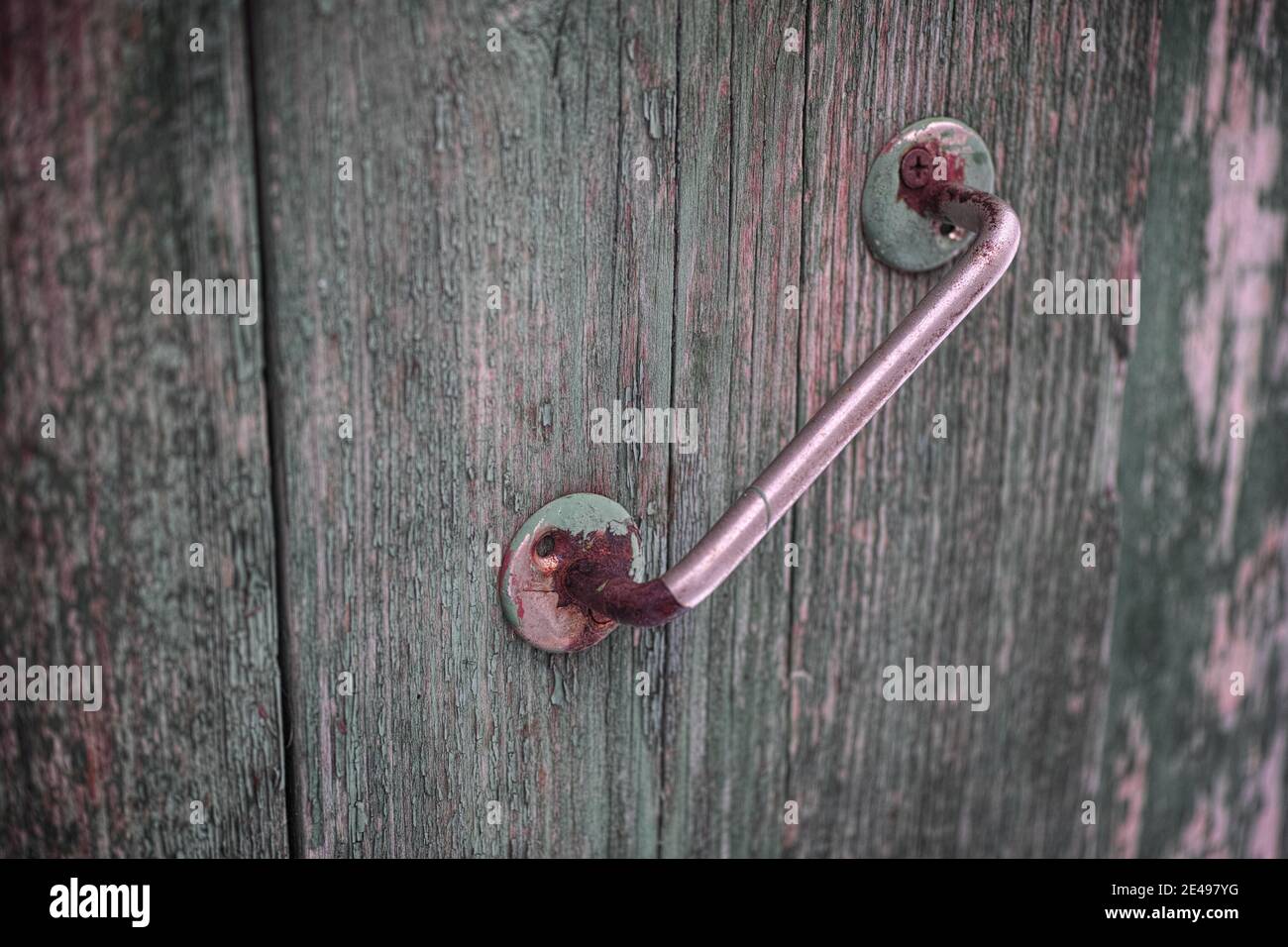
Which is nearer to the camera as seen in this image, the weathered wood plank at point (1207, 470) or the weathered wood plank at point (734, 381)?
the weathered wood plank at point (734, 381)

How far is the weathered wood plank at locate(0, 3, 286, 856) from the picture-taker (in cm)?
42

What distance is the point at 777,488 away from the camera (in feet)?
1.38

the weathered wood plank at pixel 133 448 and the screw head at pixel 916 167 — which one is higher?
the screw head at pixel 916 167

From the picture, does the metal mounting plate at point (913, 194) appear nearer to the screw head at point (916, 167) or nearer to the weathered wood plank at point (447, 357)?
the screw head at point (916, 167)

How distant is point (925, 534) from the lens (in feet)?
1.98

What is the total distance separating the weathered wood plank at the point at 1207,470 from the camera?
62 cm

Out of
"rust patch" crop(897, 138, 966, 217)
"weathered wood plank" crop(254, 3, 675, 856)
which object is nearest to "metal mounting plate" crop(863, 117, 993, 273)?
"rust patch" crop(897, 138, 966, 217)

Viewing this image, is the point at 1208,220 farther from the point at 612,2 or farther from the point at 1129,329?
the point at 612,2

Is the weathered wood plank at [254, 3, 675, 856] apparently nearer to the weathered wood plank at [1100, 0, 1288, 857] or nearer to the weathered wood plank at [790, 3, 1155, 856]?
the weathered wood plank at [790, 3, 1155, 856]

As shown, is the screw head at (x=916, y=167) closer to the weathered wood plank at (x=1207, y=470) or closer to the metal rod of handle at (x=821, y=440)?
the metal rod of handle at (x=821, y=440)

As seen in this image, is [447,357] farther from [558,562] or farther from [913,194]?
[913,194]

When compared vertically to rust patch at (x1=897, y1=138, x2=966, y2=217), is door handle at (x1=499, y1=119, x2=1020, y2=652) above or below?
below

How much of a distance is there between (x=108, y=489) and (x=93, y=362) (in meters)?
0.06

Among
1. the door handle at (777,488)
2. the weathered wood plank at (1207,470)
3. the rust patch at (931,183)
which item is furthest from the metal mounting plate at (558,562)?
the weathered wood plank at (1207,470)
